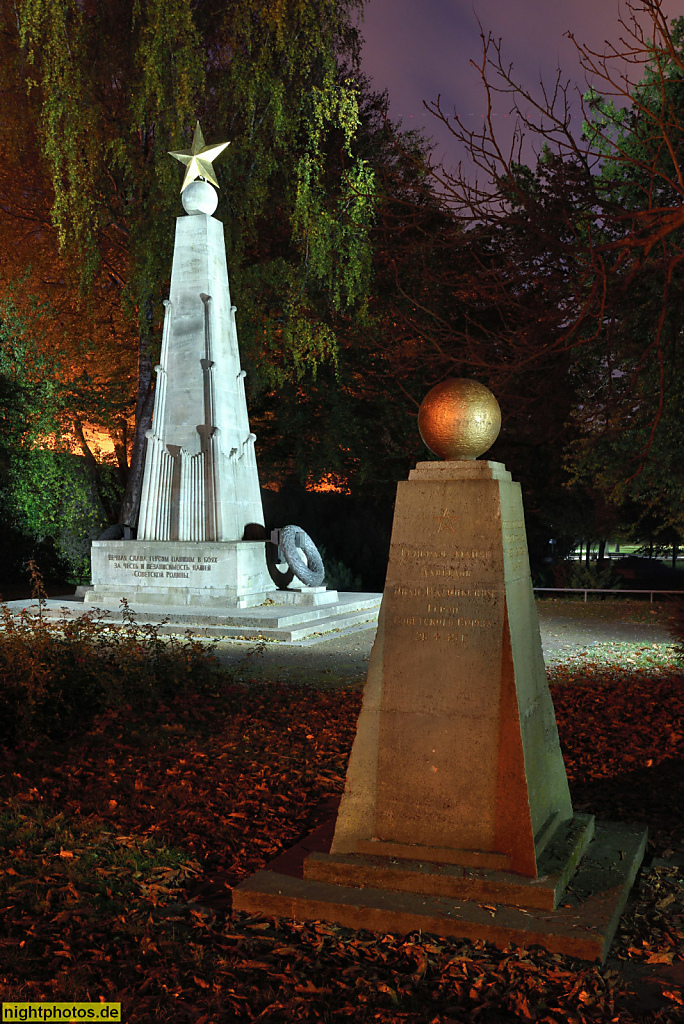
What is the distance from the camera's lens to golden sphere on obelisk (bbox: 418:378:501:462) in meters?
3.98

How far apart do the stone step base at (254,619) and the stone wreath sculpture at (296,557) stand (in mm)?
595

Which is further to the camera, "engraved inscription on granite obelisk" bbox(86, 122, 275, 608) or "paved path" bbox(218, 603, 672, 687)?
"engraved inscription on granite obelisk" bbox(86, 122, 275, 608)

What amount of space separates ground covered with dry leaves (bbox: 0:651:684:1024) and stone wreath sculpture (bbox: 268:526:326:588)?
7219 mm

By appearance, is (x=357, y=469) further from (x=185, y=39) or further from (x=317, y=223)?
(x=185, y=39)

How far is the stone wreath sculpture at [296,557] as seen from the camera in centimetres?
1425

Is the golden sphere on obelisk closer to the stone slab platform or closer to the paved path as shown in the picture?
the stone slab platform

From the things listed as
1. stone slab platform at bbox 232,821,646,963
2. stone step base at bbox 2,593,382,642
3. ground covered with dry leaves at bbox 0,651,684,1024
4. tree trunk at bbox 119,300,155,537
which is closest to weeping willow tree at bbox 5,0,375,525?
tree trunk at bbox 119,300,155,537

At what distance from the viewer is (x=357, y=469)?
22.4 meters

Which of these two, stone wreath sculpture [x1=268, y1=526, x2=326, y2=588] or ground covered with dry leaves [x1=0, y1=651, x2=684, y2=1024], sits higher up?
stone wreath sculpture [x1=268, y1=526, x2=326, y2=588]

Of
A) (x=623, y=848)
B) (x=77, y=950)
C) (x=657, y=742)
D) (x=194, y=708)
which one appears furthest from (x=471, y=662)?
(x=194, y=708)

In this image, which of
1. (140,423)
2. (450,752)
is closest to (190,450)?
(140,423)

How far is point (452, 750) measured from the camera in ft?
12.5

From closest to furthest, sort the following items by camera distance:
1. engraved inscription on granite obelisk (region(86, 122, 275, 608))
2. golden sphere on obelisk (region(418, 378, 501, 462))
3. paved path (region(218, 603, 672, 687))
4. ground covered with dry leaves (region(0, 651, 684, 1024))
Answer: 1. ground covered with dry leaves (region(0, 651, 684, 1024))
2. golden sphere on obelisk (region(418, 378, 501, 462))
3. paved path (region(218, 603, 672, 687))
4. engraved inscription on granite obelisk (region(86, 122, 275, 608))

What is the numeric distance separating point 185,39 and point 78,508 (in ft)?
34.6
